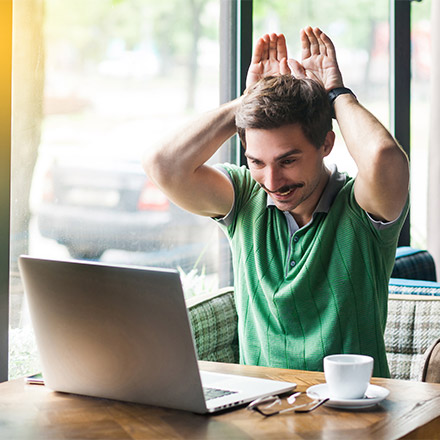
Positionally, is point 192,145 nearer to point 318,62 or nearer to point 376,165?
point 318,62

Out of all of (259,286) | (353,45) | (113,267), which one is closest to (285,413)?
(113,267)

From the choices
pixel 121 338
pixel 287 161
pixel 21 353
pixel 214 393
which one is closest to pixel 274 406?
pixel 214 393

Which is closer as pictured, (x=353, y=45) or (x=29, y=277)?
(x=29, y=277)

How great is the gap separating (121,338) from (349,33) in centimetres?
306

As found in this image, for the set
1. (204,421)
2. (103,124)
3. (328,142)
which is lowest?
(204,421)

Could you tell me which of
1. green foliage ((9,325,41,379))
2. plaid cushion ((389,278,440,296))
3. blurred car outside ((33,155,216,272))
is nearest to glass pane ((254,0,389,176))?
blurred car outside ((33,155,216,272))

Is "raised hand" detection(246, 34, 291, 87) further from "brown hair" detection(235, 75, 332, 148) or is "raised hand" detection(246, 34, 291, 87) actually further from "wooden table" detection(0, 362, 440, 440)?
"wooden table" detection(0, 362, 440, 440)

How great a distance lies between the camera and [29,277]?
137 cm

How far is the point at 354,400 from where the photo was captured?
49.2 inches

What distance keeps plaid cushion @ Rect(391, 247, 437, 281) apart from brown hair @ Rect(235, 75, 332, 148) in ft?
5.32

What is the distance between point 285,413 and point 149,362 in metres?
0.25

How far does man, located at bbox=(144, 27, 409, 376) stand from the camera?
5.96 feet

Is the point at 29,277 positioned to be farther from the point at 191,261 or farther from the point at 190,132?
the point at 191,261

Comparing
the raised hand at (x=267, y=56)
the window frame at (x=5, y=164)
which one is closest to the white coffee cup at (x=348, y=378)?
the raised hand at (x=267, y=56)
